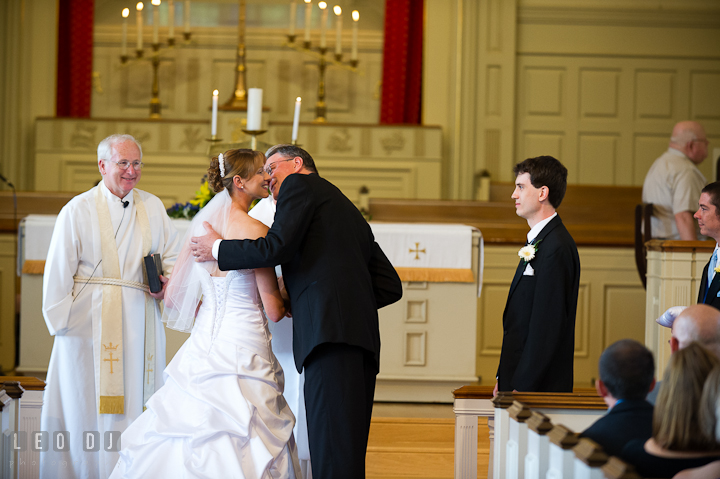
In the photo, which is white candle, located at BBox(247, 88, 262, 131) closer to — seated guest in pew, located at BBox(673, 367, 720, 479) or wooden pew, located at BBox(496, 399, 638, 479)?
wooden pew, located at BBox(496, 399, 638, 479)

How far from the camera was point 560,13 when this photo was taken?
926 centimetres

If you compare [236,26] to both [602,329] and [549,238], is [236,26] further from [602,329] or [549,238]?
[549,238]

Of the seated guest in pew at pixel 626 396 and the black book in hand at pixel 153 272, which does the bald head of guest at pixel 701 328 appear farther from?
the black book in hand at pixel 153 272

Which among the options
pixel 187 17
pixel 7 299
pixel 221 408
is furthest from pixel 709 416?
pixel 187 17

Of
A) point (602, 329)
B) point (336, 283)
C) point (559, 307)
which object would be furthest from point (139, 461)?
point (602, 329)

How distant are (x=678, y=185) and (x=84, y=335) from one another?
14.0 ft

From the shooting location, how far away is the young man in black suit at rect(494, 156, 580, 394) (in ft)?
9.34

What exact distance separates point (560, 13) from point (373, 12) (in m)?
2.34

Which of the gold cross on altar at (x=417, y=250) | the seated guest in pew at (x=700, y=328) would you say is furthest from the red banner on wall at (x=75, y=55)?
the seated guest in pew at (x=700, y=328)

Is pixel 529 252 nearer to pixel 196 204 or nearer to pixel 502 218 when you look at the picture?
pixel 196 204

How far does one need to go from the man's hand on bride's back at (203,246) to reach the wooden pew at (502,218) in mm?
3445

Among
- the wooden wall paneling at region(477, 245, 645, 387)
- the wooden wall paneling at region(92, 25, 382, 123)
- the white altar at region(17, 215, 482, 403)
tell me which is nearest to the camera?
the white altar at region(17, 215, 482, 403)

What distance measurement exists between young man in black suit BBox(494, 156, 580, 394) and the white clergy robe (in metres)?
1.75

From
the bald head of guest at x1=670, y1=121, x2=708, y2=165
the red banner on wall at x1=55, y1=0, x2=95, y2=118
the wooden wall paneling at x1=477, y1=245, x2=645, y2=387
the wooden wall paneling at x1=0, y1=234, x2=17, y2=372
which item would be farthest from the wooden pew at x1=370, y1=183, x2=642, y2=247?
the red banner on wall at x1=55, y1=0, x2=95, y2=118
